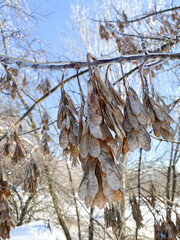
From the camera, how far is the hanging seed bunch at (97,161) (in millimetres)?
481

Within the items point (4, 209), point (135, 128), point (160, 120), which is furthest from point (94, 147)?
point (4, 209)

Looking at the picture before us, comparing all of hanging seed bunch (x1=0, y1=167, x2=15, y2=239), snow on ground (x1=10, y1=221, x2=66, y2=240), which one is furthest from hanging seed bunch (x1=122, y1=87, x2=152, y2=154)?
snow on ground (x1=10, y1=221, x2=66, y2=240)

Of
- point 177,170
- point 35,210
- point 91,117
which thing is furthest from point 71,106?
point 177,170

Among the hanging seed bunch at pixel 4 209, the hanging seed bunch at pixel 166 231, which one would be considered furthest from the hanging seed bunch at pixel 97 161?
the hanging seed bunch at pixel 166 231

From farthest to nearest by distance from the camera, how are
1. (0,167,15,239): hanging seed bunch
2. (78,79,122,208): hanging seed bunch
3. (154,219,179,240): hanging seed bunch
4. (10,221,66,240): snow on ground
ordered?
1. (10,221,66,240): snow on ground
2. (154,219,179,240): hanging seed bunch
3. (0,167,15,239): hanging seed bunch
4. (78,79,122,208): hanging seed bunch

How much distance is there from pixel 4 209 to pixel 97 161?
1219 millimetres

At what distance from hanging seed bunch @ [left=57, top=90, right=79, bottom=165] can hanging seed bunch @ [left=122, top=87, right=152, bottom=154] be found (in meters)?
0.16

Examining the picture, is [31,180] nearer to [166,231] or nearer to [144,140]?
[166,231]

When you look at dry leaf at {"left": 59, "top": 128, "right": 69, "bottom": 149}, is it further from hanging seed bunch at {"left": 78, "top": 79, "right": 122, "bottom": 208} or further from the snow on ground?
the snow on ground

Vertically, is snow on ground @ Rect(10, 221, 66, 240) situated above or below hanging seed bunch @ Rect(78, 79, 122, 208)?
below

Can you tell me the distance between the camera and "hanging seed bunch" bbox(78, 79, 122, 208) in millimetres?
481

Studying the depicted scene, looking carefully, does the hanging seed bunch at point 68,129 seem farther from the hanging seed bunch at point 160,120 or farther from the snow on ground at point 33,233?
the snow on ground at point 33,233

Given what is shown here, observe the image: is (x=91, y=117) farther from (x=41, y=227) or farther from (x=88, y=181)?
(x=41, y=227)

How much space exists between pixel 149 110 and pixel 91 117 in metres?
0.25
